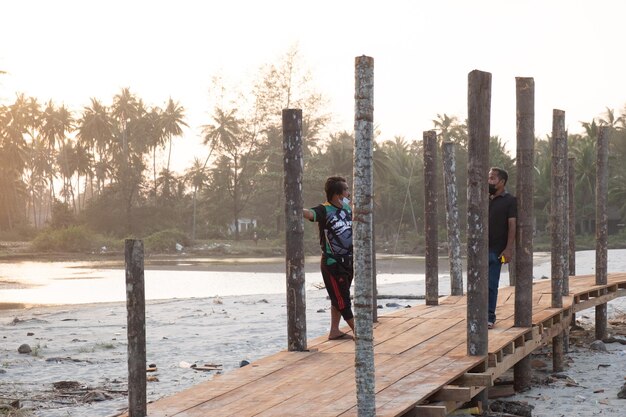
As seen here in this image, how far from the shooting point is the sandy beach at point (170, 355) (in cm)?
893

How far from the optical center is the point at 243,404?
19.6 feet

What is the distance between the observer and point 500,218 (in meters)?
9.18

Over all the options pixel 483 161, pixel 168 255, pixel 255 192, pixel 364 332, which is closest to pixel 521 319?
pixel 483 161

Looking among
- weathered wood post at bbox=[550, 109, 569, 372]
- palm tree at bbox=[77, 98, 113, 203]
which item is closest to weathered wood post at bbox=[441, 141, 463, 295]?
weathered wood post at bbox=[550, 109, 569, 372]

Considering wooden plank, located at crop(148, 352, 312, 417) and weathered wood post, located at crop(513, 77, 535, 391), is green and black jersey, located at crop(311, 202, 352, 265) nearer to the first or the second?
wooden plank, located at crop(148, 352, 312, 417)

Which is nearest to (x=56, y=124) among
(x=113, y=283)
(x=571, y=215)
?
(x=113, y=283)

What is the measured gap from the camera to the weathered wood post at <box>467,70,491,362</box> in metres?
7.69

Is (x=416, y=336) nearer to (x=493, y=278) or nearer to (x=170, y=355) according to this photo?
(x=493, y=278)

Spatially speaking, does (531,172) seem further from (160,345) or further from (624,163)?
(624,163)

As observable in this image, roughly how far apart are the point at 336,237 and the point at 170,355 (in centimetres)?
456

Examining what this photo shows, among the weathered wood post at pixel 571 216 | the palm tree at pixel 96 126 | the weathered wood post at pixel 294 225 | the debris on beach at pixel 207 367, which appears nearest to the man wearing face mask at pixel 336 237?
the weathered wood post at pixel 294 225

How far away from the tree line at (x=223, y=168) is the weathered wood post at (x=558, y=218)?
4522 centimetres

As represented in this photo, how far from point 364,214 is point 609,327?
1132 centimetres

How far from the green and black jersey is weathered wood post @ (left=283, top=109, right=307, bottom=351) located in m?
0.18
